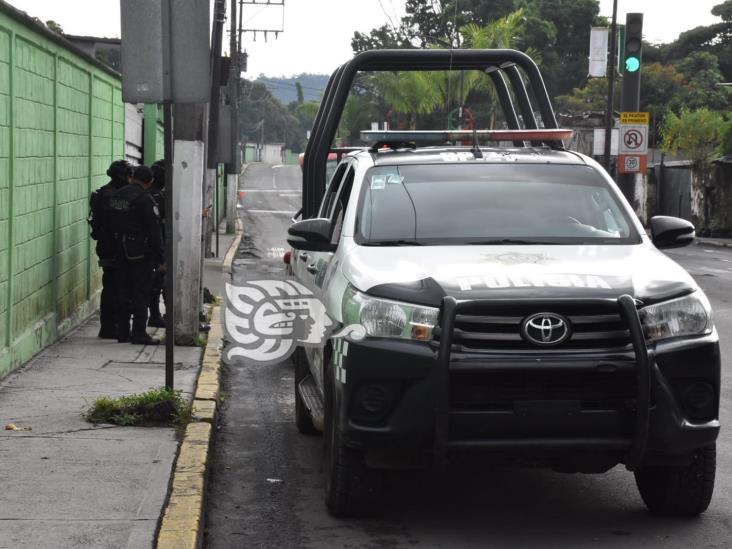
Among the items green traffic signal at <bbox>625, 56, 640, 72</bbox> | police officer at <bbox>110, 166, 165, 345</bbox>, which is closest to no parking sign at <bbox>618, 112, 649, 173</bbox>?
green traffic signal at <bbox>625, 56, 640, 72</bbox>

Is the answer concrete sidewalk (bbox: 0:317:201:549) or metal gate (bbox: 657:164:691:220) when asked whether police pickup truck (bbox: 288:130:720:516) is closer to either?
concrete sidewalk (bbox: 0:317:201:549)

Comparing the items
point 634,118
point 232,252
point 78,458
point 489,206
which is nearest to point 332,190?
point 489,206

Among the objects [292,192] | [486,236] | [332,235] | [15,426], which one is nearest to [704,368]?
[486,236]

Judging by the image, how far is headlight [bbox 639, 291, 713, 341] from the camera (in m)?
5.88

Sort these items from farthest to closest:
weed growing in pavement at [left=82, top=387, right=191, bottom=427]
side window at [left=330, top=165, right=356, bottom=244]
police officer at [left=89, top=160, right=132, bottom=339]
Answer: police officer at [left=89, top=160, right=132, bottom=339] < weed growing in pavement at [left=82, top=387, right=191, bottom=427] < side window at [left=330, top=165, right=356, bottom=244]

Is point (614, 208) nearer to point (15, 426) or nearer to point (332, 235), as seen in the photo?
point (332, 235)

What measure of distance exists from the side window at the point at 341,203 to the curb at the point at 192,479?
57.0 inches

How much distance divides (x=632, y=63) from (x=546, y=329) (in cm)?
1920

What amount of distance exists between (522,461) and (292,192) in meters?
66.9

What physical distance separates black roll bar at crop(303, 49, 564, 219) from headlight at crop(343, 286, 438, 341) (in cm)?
424

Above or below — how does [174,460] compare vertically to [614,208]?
below

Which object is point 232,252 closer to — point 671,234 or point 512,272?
point 671,234

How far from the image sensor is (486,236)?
6.92 m

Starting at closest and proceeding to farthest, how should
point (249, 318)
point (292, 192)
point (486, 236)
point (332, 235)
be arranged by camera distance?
point (486, 236)
point (332, 235)
point (249, 318)
point (292, 192)
